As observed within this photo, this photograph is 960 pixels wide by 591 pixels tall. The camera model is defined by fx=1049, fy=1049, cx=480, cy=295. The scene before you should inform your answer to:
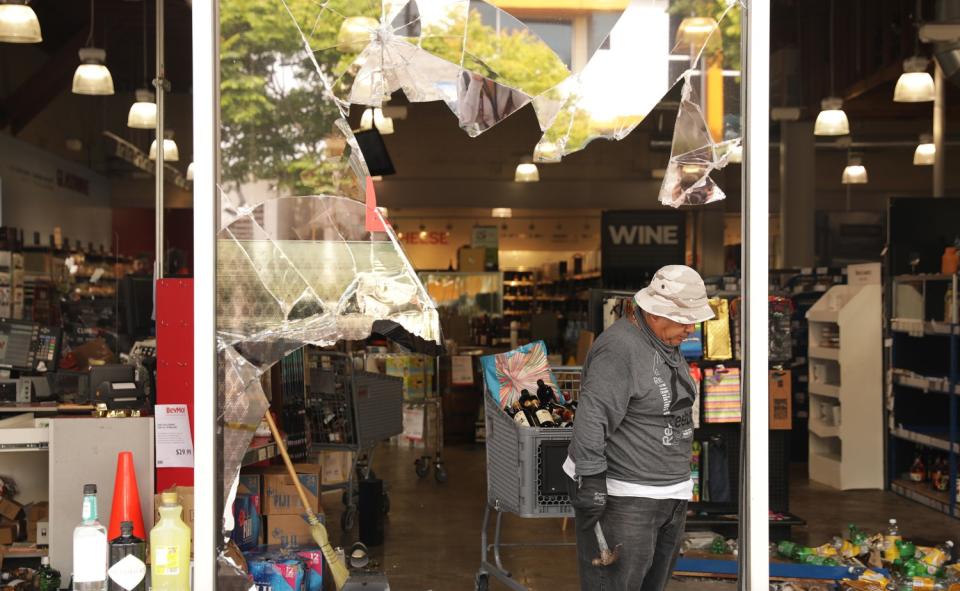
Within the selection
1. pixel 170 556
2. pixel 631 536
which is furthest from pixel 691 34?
pixel 170 556

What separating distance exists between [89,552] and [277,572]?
37.8 inches

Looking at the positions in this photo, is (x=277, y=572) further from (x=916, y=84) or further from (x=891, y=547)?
(x=916, y=84)

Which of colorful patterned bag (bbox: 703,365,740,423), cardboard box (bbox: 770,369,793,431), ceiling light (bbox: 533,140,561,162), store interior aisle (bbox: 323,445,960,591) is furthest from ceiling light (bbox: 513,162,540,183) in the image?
ceiling light (bbox: 533,140,561,162)

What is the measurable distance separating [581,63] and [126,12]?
36.1 feet

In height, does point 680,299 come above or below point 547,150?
below

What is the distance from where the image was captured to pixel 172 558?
146 inches

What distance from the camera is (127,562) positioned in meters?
3.80

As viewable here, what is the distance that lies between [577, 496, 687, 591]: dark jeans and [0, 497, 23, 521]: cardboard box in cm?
342

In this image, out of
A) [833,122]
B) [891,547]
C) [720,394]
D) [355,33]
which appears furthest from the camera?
[833,122]

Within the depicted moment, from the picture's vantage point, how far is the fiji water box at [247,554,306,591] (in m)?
4.41

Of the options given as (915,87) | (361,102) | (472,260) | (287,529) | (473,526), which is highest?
(915,87)

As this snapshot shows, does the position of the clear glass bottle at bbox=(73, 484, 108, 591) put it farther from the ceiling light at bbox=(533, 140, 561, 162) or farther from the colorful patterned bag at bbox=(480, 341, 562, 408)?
the ceiling light at bbox=(533, 140, 561, 162)

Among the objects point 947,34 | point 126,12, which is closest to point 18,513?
point 947,34

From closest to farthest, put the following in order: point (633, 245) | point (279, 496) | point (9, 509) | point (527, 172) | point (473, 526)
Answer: point (279, 496) < point (9, 509) < point (473, 526) < point (633, 245) < point (527, 172)
